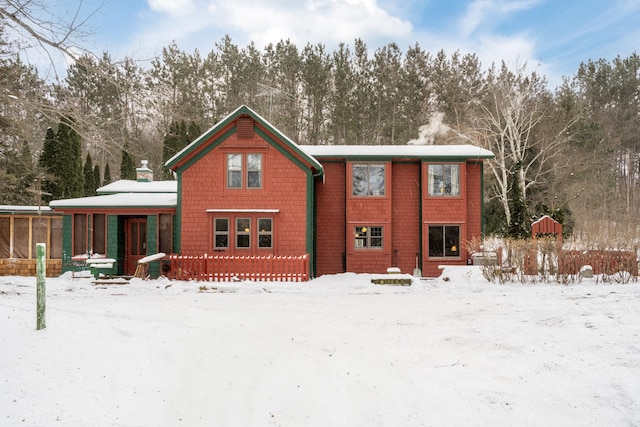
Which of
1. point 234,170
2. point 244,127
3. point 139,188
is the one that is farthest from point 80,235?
point 244,127

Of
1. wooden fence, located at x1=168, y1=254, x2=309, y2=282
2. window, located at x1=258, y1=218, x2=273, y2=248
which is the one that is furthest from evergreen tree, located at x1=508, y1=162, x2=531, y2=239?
window, located at x1=258, y1=218, x2=273, y2=248

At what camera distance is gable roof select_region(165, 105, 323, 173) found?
16266 mm

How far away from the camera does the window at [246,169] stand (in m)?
16.9

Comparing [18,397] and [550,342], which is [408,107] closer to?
[550,342]

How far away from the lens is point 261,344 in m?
6.95

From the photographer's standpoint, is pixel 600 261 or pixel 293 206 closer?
pixel 600 261

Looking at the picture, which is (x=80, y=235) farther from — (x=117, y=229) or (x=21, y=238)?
(x=21, y=238)

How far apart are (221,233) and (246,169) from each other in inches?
113

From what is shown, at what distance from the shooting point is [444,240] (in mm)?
18484

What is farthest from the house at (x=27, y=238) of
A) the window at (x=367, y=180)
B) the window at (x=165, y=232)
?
the window at (x=367, y=180)

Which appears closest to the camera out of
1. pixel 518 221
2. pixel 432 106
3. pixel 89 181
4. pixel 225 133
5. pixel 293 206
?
pixel 293 206

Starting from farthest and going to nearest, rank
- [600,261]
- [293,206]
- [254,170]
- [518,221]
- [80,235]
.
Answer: [518,221] → [80,235] → [254,170] → [293,206] → [600,261]

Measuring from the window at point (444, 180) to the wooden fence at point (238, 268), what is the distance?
7.12 meters

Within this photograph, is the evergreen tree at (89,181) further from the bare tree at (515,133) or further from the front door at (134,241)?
the bare tree at (515,133)
